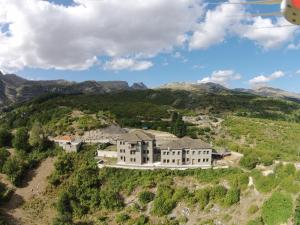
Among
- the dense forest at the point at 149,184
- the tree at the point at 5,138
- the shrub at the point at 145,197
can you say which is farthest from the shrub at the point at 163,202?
the tree at the point at 5,138

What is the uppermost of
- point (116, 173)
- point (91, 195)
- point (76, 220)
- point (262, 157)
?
point (262, 157)

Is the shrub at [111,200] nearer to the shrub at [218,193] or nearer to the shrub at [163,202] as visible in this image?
the shrub at [163,202]

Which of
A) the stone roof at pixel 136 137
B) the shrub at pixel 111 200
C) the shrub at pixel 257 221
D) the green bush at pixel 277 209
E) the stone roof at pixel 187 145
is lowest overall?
the shrub at pixel 111 200

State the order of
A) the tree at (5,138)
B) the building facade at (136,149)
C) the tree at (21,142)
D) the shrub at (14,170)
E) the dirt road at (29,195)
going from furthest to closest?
the tree at (5,138), the tree at (21,142), the shrub at (14,170), the building facade at (136,149), the dirt road at (29,195)

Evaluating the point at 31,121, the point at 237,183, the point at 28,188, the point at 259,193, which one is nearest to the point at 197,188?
the point at 237,183

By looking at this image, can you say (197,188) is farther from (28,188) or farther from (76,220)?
(28,188)

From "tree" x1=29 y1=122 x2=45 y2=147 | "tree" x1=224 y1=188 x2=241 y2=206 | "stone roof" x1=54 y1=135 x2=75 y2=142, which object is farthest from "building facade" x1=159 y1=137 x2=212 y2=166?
"tree" x1=29 y1=122 x2=45 y2=147

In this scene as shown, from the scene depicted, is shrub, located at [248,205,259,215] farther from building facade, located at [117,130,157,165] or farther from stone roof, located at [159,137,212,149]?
building facade, located at [117,130,157,165]
